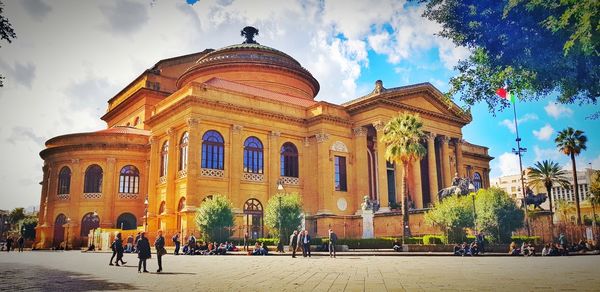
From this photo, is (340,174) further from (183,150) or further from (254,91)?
(183,150)

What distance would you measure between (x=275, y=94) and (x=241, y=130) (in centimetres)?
746

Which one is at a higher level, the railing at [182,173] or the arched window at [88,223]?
the railing at [182,173]

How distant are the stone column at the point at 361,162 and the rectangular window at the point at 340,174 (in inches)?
40.6

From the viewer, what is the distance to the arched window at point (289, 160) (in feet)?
132

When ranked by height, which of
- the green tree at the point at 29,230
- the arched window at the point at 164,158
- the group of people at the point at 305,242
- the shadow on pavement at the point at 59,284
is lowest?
the shadow on pavement at the point at 59,284

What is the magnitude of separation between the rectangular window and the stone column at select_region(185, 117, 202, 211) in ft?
41.7

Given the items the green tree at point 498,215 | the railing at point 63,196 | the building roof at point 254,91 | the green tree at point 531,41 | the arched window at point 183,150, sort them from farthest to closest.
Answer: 1. the railing at point 63,196
2. the building roof at point 254,91
3. the arched window at point 183,150
4. the green tree at point 498,215
5. the green tree at point 531,41

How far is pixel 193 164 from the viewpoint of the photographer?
33.8m

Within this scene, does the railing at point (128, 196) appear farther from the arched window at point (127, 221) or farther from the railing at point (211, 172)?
the railing at point (211, 172)

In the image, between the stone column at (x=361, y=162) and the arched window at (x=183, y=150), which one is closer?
the arched window at (x=183, y=150)

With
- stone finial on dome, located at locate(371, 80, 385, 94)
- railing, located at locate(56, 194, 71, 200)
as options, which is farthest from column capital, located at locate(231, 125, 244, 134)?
railing, located at locate(56, 194, 71, 200)

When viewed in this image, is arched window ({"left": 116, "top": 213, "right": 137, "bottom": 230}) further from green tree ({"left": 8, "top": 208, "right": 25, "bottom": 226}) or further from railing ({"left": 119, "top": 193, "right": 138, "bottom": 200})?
green tree ({"left": 8, "top": 208, "right": 25, "bottom": 226})

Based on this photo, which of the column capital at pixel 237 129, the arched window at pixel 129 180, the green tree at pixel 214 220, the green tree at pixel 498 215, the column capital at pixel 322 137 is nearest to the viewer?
the green tree at pixel 498 215

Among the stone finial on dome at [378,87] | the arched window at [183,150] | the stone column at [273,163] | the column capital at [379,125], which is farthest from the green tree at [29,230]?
the stone finial on dome at [378,87]
